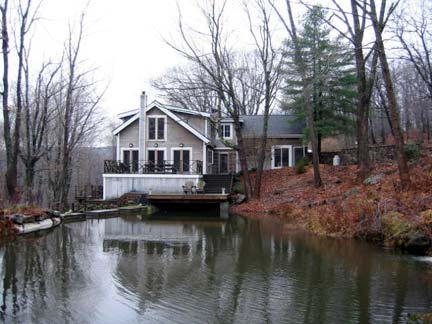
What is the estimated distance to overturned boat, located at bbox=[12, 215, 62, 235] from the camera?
12.8 metres

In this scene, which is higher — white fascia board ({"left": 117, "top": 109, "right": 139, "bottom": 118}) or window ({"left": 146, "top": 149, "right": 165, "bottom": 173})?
white fascia board ({"left": 117, "top": 109, "right": 139, "bottom": 118})

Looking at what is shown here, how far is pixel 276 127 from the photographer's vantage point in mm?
34031

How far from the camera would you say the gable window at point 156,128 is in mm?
29750

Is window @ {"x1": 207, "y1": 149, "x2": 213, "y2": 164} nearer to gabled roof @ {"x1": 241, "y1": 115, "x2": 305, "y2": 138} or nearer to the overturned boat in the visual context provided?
gabled roof @ {"x1": 241, "y1": 115, "x2": 305, "y2": 138}

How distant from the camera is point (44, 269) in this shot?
8375 millimetres

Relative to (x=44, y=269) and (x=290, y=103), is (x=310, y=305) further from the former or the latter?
(x=290, y=103)

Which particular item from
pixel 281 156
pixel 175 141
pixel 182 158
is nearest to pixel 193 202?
pixel 182 158

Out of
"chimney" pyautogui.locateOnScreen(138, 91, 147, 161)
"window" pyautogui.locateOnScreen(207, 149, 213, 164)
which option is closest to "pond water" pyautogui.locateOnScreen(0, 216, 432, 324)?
"chimney" pyautogui.locateOnScreen(138, 91, 147, 161)

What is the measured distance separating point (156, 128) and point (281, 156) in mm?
9993

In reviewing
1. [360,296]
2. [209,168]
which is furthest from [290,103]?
[360,296]

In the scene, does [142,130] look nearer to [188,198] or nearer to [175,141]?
[175,141]

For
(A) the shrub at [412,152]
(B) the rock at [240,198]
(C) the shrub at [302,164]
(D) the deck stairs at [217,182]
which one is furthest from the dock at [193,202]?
(A) the shrub at [412,152]

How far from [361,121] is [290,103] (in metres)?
11.0

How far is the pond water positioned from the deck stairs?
14443 mm
